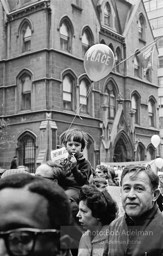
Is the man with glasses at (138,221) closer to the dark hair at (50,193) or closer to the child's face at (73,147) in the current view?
the child's face at (73,147)

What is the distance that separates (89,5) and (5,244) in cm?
2410

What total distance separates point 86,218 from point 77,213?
0.32m

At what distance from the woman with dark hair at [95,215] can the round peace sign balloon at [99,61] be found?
9.20m

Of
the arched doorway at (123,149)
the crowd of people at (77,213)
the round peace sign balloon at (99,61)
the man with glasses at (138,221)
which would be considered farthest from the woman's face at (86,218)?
the arched doorway at (123,149)

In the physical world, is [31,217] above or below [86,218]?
above

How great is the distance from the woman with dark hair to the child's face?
1.13 meters

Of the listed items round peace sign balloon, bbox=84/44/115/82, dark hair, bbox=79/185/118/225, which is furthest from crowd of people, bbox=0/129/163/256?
round peace sign balloon, bbox=84/44/115/82

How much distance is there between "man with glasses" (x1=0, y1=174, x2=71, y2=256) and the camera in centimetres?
97

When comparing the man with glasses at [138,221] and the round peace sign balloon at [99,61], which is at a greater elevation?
the round peace sign balloon at [99,61]

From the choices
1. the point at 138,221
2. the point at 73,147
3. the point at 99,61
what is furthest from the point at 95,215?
the point at 99,61

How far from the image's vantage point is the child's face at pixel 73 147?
14.0 feet

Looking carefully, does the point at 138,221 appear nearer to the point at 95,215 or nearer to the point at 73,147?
the point at 95,215

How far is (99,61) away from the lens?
39.5 feet

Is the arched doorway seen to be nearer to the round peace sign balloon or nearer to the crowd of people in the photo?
the round peace sign balloon
